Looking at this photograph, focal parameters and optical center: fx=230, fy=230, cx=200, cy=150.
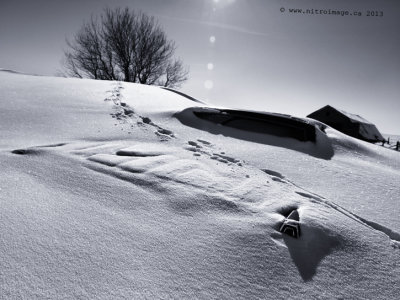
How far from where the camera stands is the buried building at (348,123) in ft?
58.7

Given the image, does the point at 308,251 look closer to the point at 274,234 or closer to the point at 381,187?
the point at 274,234

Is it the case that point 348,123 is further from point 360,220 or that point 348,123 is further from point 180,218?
point 180,218

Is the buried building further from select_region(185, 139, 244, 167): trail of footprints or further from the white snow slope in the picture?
select_region(185, 139, 244, 167): trail of footprints

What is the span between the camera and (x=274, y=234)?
1.11m

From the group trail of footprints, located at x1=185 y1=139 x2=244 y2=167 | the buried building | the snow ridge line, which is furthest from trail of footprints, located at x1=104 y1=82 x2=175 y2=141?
the buried building

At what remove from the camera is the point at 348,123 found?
59.5 feet

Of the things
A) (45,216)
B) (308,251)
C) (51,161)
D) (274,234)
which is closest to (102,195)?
(45,216)

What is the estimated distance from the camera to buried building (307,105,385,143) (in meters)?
17.9

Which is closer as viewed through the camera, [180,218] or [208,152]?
[180,218]

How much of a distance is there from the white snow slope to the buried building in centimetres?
1863

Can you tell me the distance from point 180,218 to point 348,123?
2080 cm

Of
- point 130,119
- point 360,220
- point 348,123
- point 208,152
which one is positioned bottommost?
point 360,220

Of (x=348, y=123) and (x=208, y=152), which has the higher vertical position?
(x=348, y=123)

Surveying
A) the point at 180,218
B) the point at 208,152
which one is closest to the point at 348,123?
the point at 208,152
